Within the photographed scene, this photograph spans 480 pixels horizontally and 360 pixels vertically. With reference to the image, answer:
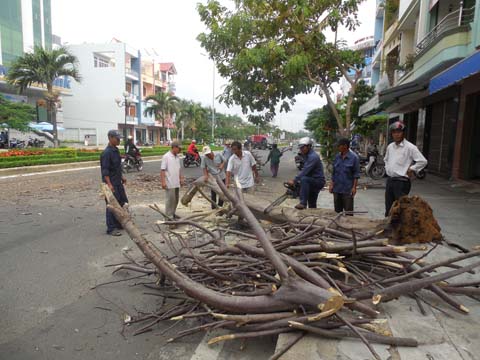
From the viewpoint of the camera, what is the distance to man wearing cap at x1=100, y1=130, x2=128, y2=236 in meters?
5.93

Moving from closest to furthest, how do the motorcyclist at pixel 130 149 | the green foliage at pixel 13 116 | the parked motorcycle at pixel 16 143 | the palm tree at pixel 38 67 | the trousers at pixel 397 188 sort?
the trousers at pixel 397 188
the motorcyclist at pixel 130 149
the green foliage at pixel 13 116
the palm tree at pixel 38 67
the parked motorcycle at pixel 16 143

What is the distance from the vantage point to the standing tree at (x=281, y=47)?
10.4 meters

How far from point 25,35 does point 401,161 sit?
4695 cm

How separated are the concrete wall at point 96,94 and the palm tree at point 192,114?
31.3ft

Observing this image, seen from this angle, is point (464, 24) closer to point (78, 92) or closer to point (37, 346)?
point (37, 346)

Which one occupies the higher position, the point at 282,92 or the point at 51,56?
the point at 51,56

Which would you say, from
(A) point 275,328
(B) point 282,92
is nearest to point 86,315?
(A) point 275,328

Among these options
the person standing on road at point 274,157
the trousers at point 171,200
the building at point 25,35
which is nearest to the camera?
the trousers at point 171,200

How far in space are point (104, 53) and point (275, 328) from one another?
5266 cm

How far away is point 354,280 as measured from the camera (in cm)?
306

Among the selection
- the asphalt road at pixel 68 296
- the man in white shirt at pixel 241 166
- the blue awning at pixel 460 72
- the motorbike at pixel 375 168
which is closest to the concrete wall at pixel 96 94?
the motorbike at pixel 375 168

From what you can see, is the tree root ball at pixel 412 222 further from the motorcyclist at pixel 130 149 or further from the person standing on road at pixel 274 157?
the motorcyclist at pixel 130 149

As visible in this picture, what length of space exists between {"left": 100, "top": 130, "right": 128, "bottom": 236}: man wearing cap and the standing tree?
20.1 ft

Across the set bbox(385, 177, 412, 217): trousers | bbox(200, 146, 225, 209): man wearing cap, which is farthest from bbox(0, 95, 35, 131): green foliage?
bbox(385, 177, 412, 217): trousers
